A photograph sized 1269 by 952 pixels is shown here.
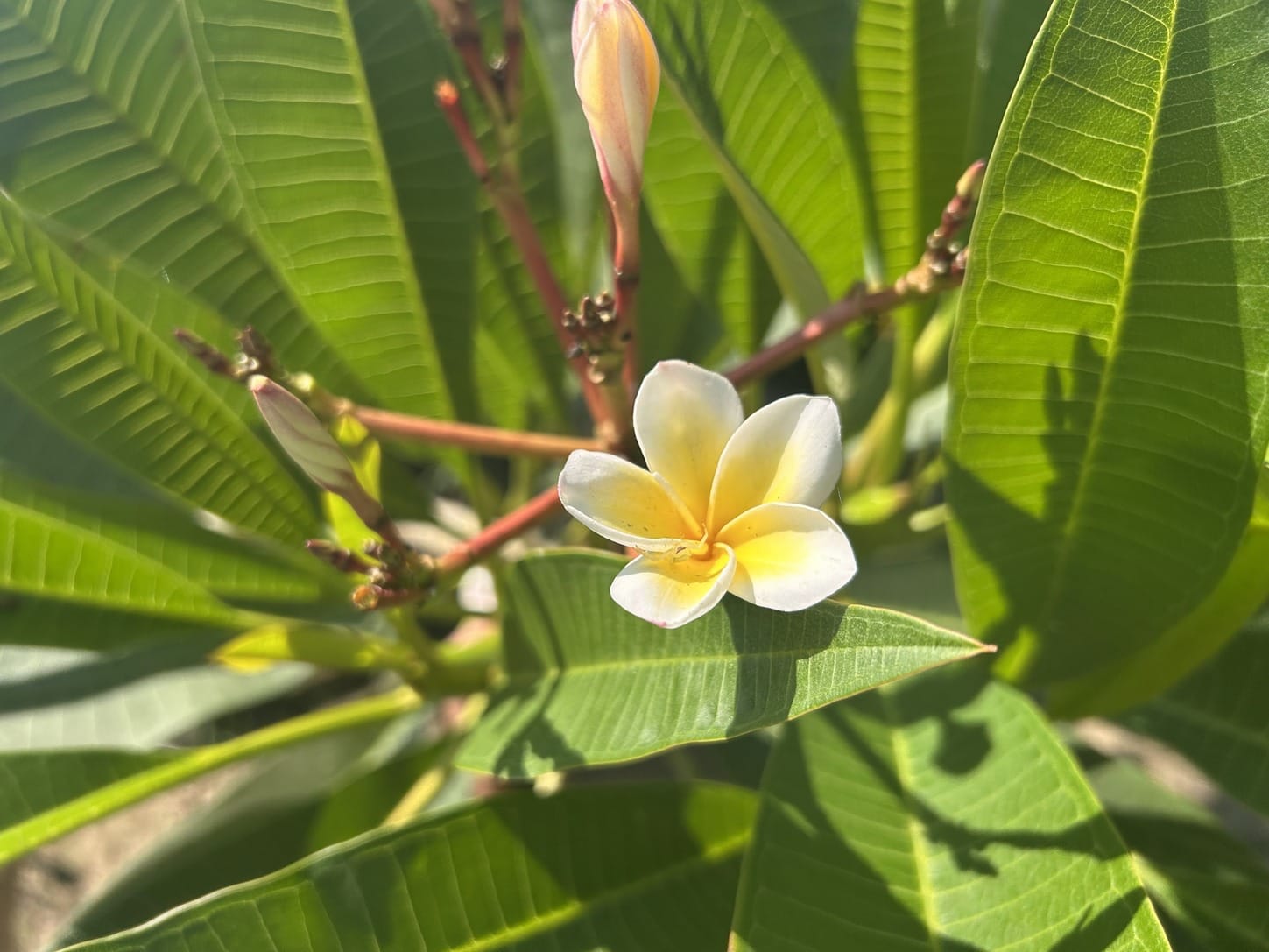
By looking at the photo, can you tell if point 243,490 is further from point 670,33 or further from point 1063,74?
point 1063,74

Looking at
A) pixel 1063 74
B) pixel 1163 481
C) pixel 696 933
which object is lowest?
pixel 696 933

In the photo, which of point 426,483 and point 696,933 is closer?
point 696,933

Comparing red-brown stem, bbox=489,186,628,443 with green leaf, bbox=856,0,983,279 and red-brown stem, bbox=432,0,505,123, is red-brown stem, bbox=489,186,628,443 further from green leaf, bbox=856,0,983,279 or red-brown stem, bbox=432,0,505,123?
green leaf, bbox=856,0,983,279

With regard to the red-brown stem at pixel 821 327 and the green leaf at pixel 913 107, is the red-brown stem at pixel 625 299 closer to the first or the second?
the red-brown stem at pixel 821 327

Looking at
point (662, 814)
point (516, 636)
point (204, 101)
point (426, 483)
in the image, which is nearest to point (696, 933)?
point (662, 814)

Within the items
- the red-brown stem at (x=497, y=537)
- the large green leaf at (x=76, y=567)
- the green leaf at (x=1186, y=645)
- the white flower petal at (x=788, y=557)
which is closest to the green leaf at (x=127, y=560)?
the large green leaf at (x=76, y=567)

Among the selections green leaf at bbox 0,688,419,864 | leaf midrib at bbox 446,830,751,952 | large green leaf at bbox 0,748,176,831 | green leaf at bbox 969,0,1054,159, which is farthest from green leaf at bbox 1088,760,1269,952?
large green leaf at bbox 0,748,176,831

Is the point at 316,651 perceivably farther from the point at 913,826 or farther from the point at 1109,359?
the point at 1109,359
